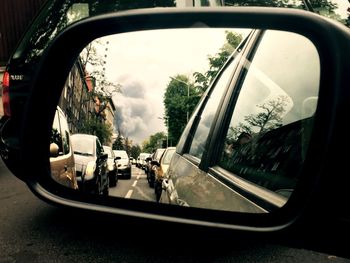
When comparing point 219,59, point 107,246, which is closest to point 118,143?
point 219,59

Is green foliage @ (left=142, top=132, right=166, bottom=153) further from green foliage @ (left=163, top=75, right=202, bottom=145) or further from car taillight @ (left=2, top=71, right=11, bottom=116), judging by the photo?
car taillight @ (left=2, top=71, right=11, bottom=116)

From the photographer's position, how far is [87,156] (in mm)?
2166

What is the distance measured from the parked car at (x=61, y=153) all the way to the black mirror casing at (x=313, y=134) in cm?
10

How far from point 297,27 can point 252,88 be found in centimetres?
55

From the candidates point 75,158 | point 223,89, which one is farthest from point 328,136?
point 75,158

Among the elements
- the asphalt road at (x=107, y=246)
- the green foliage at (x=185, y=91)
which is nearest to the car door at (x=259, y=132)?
the green foliage at (x=185, y=91)

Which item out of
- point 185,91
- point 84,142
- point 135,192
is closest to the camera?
point 135,192

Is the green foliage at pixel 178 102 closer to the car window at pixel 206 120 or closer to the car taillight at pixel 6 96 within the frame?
the car window at pixel 206 120

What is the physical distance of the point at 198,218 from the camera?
40.8 inches

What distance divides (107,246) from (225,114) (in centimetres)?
319

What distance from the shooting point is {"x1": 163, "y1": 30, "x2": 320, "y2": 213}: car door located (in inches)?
44.6

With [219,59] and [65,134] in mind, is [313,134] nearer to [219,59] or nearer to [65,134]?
[219,59]

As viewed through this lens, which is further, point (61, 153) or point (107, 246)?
point (107, 246)

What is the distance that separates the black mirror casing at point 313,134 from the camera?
870 millimetres
